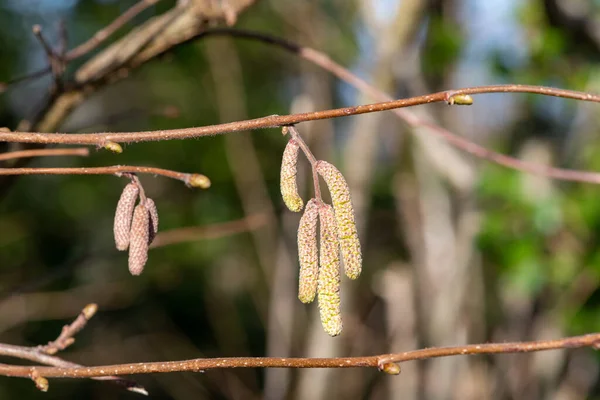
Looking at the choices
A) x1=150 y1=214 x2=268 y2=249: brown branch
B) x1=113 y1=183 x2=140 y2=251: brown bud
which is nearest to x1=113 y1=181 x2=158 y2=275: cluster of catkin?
x1=113 y1=183 x2=140 y2=251: brown bud

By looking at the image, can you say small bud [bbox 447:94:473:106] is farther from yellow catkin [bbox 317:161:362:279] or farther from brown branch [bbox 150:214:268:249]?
brown branch [bbox 150:214:268:249]

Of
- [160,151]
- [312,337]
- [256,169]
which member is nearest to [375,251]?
[256,169]

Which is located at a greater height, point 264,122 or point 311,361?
point 264,122

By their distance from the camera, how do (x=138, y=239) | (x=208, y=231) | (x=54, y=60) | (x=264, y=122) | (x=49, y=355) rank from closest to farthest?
(x=264, y=122)
(x=138, y=239)
(x=49, y=355)
(x=54, y=60)
(x=208, y=231)

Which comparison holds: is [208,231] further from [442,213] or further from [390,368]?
[442,213]

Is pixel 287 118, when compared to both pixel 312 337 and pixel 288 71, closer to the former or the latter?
pixel 312 337

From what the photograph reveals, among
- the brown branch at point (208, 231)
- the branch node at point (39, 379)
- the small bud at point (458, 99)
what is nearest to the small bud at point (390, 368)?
the small bud at point (458, 99)

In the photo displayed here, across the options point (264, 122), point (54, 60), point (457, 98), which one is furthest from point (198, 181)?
point (54, 60)

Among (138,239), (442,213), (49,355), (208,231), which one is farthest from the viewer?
(442,213)
